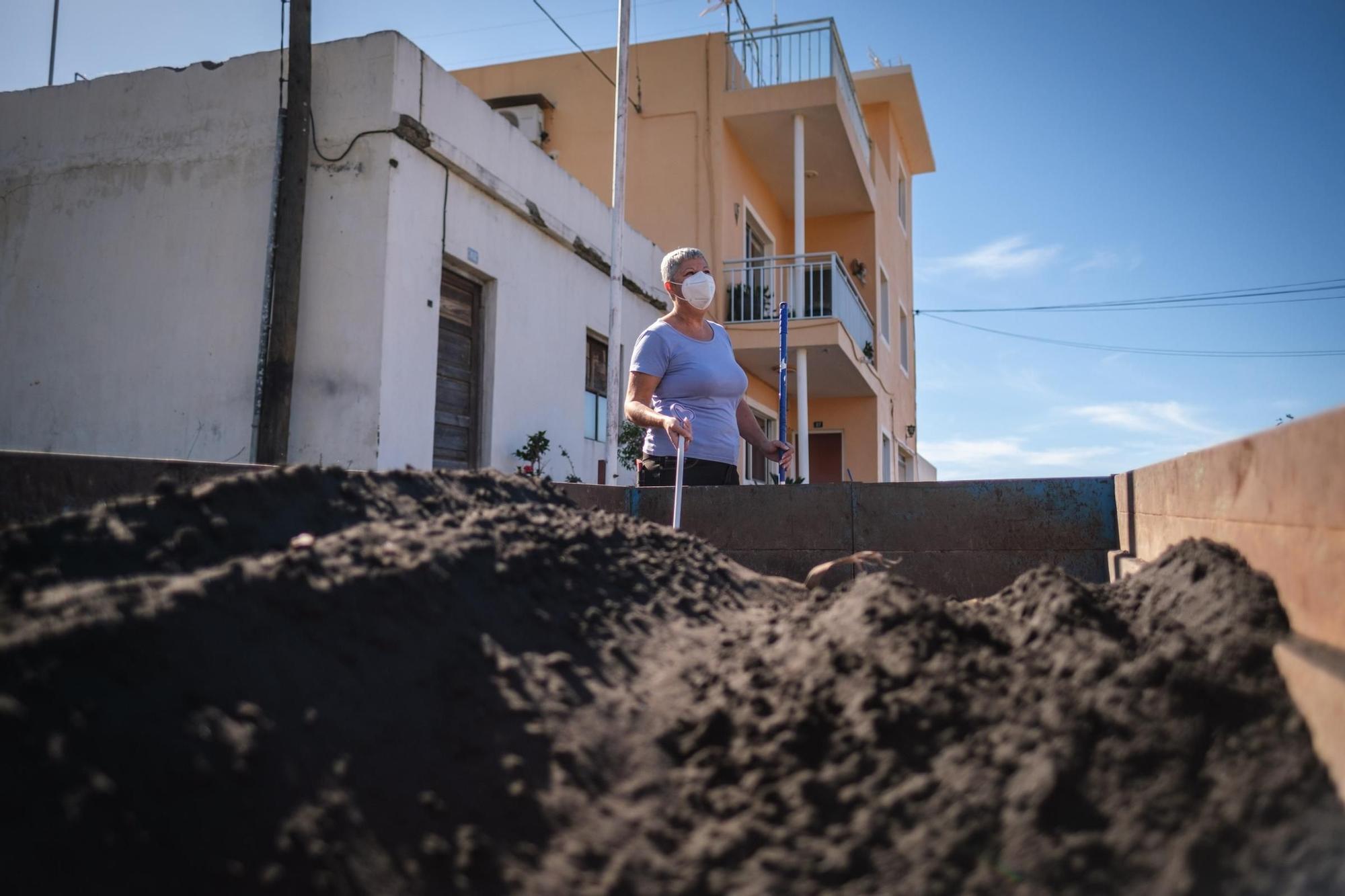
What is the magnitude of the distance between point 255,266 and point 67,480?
5021mm

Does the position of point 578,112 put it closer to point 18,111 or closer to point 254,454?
point 18,111

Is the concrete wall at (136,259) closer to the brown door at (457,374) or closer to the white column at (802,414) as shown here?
the brown door at (457,374)

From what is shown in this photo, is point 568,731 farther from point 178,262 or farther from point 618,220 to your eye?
point 618,220

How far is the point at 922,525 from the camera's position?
3.88m

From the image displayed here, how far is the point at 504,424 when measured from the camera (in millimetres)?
8109

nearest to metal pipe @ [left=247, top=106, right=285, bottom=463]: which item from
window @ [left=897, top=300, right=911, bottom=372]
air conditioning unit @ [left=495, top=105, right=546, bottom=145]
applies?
air conditioning unit @ [left=495, top=105, right=546, bottom=145]

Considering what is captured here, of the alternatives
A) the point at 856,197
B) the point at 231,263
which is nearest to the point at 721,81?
the point at 856,197

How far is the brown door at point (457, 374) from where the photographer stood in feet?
24.5

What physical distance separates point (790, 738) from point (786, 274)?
39.9ft

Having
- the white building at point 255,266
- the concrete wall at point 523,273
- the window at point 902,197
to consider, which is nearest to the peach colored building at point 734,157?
the concrete wall at point 523,273

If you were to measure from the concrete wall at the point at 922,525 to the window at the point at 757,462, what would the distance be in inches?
358

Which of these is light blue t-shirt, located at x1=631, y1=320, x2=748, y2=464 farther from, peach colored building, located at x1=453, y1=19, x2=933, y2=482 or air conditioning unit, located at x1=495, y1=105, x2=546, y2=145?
air conditioning unit, located at x1=495, y1=105, x2=546, y2=145

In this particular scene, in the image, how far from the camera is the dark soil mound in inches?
47.5

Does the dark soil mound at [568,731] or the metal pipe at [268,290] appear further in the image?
the metal pipe at [268,290]
